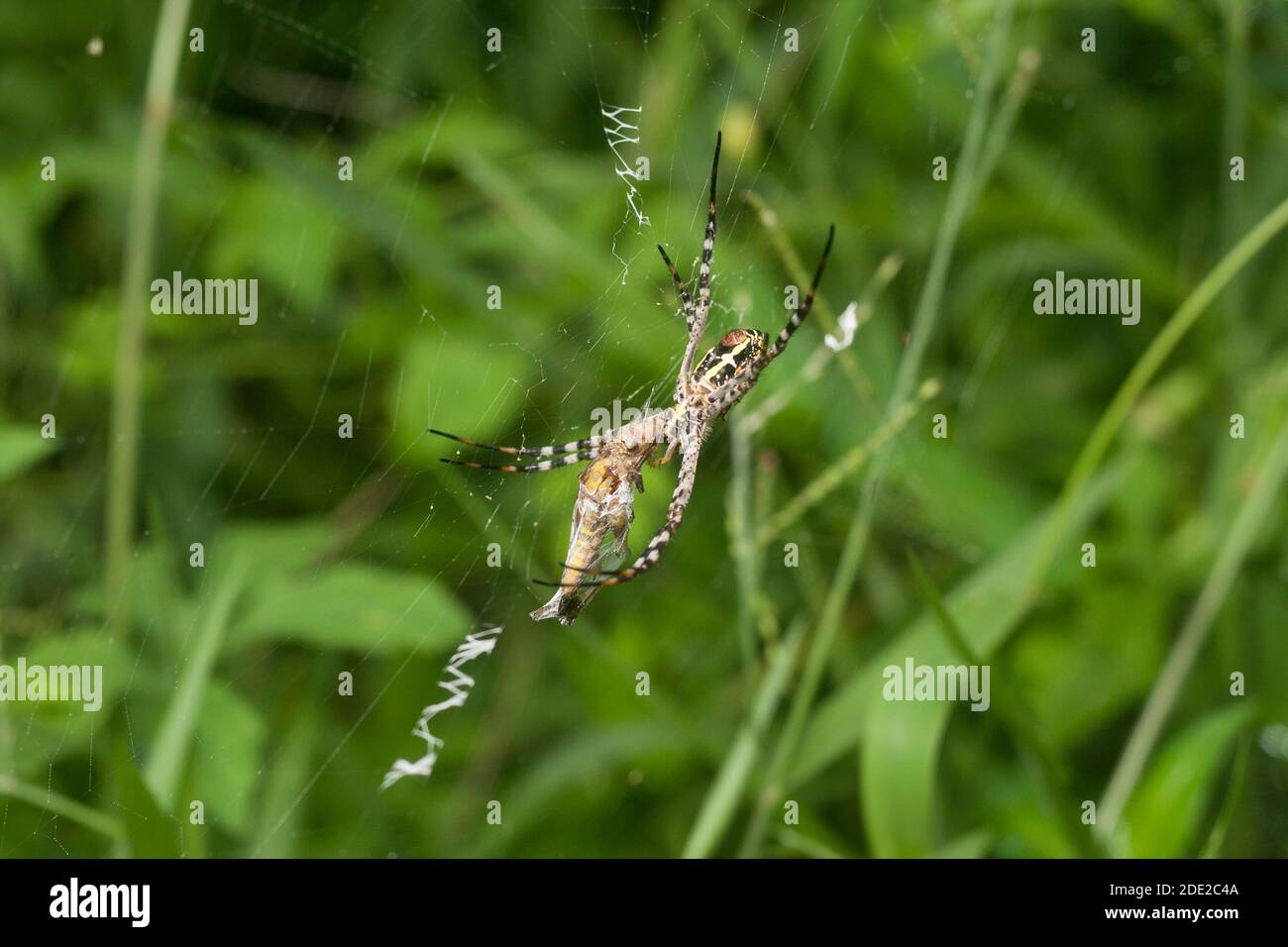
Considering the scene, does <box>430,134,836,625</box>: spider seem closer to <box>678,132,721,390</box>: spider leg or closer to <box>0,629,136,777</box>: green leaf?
<box>678,132,721,390</box>: spider leg

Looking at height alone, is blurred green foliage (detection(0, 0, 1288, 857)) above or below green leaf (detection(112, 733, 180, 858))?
above

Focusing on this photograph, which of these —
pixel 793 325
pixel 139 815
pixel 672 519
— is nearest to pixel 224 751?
pixel 139 815

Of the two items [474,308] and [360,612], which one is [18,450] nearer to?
[360,612]

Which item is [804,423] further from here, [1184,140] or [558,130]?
[1184,140]

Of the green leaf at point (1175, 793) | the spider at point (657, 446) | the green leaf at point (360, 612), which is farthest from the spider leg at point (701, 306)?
the green leaf at point (1175, 793)

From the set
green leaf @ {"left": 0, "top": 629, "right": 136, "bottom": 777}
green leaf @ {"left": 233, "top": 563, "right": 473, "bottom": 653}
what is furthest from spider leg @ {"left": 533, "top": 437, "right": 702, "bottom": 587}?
green leaf @ {"left": 0, "top": 629, "right": 136, "bottom": 777}

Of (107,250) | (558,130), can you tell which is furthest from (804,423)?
(107,250)
